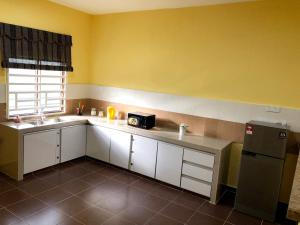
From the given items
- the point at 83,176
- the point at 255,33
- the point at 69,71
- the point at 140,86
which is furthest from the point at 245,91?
the point at 69,71

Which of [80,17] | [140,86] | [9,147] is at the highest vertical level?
[80,17]

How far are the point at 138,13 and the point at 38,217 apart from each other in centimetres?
333

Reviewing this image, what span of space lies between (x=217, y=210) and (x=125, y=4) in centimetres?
322

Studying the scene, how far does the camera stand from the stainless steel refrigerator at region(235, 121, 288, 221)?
9.32 ft

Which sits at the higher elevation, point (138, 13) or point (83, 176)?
point (138, 13)

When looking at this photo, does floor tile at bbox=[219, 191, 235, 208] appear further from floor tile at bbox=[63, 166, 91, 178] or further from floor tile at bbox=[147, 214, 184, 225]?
floor tile at bbox=[63, 166, 91, 178]

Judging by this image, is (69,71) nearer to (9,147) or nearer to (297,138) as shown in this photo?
(9,147)

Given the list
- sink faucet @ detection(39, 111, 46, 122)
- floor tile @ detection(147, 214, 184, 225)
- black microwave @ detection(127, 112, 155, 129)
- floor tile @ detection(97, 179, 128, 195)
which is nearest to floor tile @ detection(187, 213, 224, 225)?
floor tile @ detection(147, 214, 184, 225)

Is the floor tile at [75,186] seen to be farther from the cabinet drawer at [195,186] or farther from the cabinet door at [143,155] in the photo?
the cabinet drawer at [195,186]

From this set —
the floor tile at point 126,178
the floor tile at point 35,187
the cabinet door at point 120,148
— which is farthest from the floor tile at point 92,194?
the cabinet door at point 120,148

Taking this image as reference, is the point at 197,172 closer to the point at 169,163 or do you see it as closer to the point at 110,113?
the point at 169,163

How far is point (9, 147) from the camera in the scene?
3.52 metres

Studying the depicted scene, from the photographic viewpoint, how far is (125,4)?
12.8ft

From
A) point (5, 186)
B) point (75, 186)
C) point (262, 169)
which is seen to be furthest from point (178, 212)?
point (5, 186)
